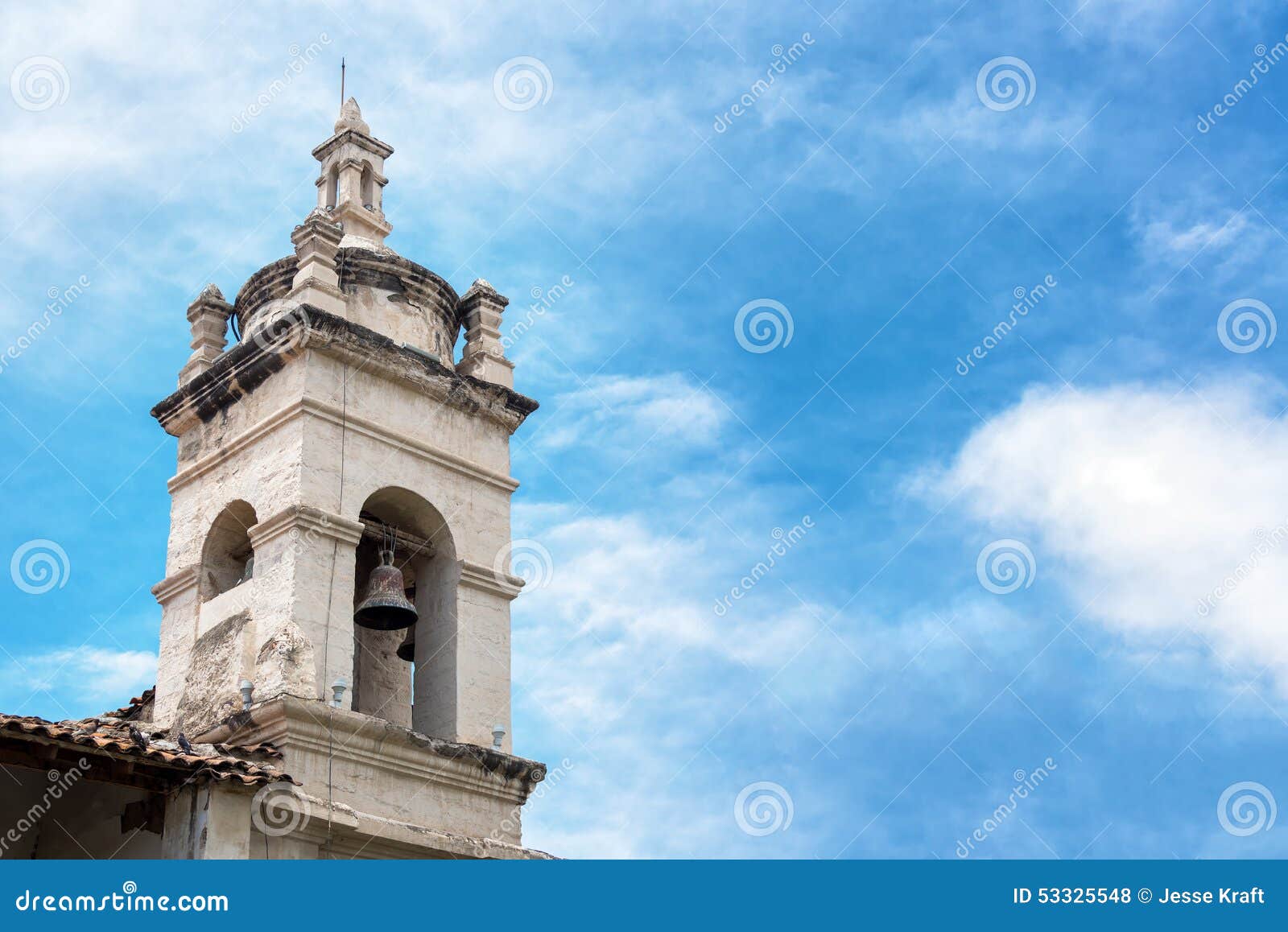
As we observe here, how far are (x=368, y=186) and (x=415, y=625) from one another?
169 inches

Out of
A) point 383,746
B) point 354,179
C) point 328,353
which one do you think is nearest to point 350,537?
point 328,353

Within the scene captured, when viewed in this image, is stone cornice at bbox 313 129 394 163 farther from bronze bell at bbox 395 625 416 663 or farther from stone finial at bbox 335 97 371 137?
bronze bell at bbox 395 625 416 663

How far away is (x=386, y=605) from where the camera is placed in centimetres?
1209

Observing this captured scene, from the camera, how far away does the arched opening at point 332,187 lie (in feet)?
47.5

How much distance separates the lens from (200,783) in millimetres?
10062

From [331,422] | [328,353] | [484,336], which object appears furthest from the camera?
[484,336]

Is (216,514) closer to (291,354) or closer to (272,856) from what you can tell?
(291,354)

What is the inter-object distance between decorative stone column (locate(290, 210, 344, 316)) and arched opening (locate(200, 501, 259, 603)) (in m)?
1.76

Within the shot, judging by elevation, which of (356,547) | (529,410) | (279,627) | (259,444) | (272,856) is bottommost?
(272,856)

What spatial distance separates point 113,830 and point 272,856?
146 cm

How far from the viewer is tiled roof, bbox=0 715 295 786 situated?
30.3ft

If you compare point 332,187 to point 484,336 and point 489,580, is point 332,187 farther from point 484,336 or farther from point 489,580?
point 489,580

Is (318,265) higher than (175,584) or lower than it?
higher

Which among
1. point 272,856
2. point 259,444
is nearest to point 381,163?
point 259,444
